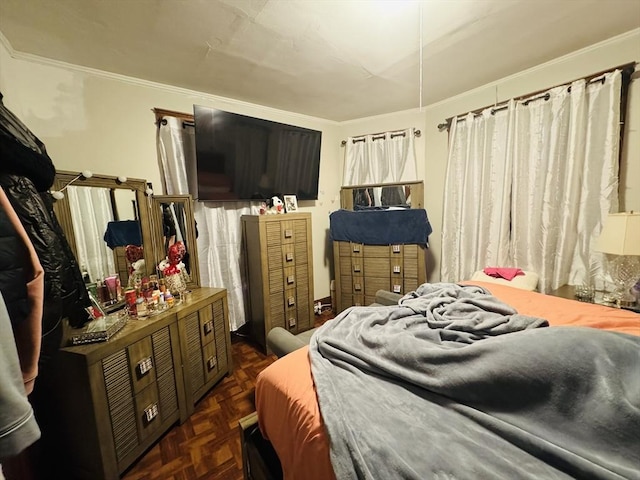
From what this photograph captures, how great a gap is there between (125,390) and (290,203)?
2060 millimetres

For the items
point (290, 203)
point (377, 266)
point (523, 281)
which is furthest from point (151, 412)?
point (523, 281)

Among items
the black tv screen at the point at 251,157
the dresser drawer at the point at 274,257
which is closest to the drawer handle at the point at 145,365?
the dresser drawer at the point at 274,257

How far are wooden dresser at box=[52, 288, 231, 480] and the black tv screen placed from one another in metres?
1.18

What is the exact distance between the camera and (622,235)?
1.59 meters

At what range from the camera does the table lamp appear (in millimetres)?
1561

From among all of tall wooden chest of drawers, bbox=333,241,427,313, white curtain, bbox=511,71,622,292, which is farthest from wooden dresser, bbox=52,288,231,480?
white curtain, bbox=511,71,622,292

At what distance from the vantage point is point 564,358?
2.28ft

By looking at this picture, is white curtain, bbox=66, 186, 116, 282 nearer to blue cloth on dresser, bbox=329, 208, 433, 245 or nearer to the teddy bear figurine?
the teddy bear figurine

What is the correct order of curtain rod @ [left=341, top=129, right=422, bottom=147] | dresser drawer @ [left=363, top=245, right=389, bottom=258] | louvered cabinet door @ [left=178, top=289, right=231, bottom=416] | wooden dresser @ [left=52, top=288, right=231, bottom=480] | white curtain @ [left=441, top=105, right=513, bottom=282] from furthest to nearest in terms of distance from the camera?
curtain rod @ [left=341, top=129, right=422, bottom=147] < dresser drawer @ [left=363, top=245, right=389, bottom=258] < white curtain @ [left=441, top=105, right=513, bottom=282] < louvered cabinet door @ [left=178, top=289, right=231, bottom=416] < wooden dresser @ [left=52, top=288, right=231, bottom=480]

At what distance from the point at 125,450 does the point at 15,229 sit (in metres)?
1.28

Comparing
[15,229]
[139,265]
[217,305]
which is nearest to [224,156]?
[139,265]

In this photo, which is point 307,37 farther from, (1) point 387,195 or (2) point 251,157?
(1) point 387,195

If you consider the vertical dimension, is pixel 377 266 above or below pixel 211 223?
below

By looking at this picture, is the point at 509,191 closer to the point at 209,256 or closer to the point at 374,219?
the point at 374,219
